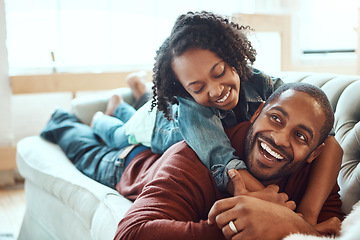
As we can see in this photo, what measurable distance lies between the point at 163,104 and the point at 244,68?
1.00 ft

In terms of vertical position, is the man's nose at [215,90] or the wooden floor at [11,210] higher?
the man's nose at [215,90]

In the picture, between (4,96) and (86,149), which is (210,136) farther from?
(4,96)

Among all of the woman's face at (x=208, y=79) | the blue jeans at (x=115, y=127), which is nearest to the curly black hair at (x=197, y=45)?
the woman's face at (x=208, y=79)

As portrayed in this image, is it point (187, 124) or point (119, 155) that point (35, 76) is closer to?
point (119, 155)

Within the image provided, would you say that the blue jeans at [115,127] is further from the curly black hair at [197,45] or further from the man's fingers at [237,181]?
the man's fingers at [237,181]

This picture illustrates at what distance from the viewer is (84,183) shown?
70.0 inches

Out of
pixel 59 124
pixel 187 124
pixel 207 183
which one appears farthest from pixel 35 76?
pixel 207 183

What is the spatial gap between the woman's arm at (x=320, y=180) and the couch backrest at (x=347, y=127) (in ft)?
0.31

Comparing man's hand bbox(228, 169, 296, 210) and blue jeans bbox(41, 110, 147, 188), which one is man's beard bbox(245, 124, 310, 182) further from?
blue jeans bbox(41, 110, 147, 188)

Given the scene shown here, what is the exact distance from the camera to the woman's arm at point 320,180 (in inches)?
43.4

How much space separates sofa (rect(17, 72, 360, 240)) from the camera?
133 centimetres

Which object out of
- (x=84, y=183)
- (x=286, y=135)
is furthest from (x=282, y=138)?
(x=84, y=183)

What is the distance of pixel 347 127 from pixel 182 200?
2.16ft

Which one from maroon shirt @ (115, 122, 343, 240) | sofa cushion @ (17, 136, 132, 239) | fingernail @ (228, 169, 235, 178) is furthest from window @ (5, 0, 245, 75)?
fingernail @ (228, 169, 235, 178)
